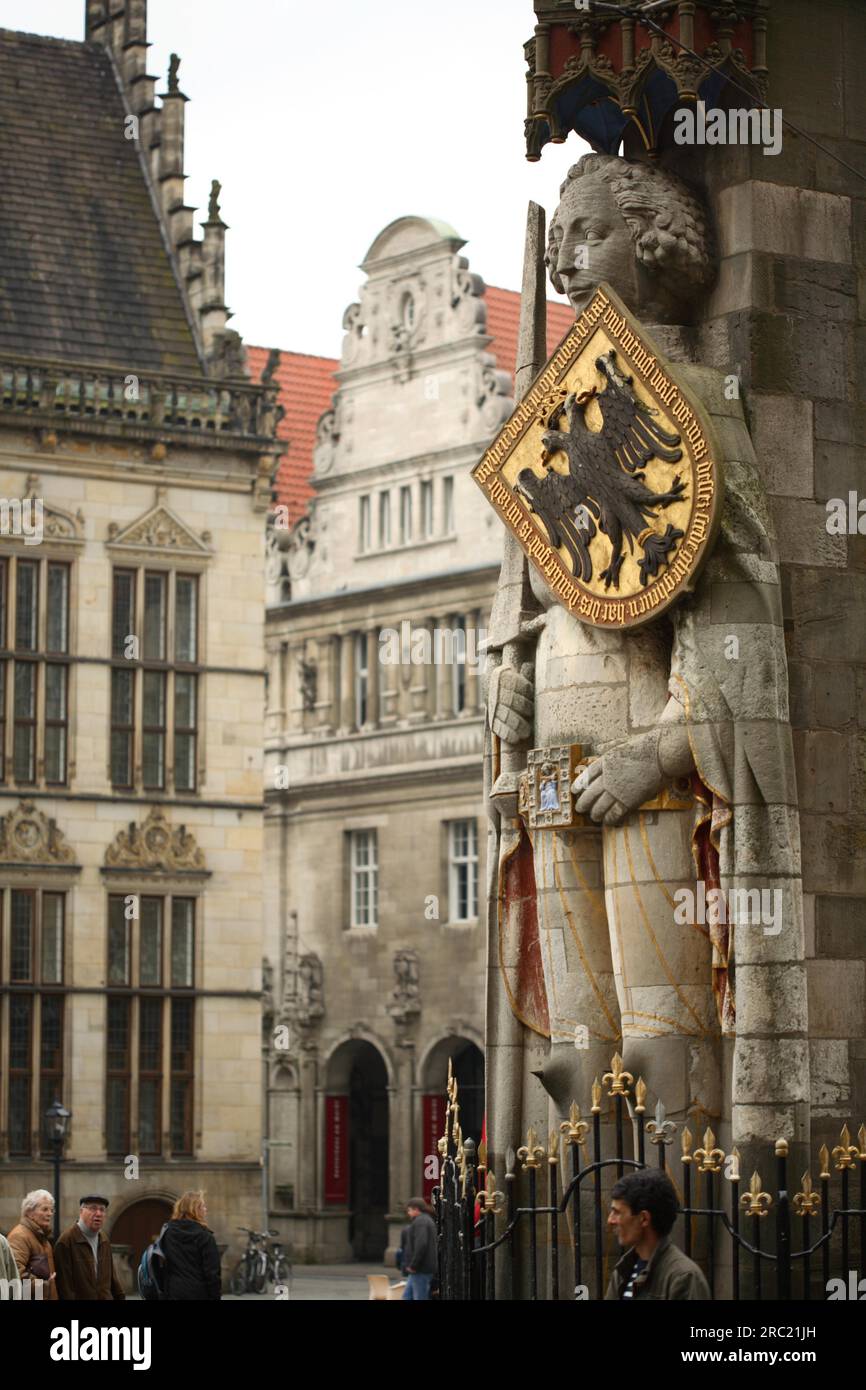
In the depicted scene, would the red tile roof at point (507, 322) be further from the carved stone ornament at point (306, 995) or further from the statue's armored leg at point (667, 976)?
the statue's armored leg at point (667, 976)

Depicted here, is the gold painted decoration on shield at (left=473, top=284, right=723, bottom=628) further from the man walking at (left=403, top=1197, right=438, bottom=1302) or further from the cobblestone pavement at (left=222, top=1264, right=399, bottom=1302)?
the cobblestone pavement at (left=222, top=1264, right=399, bottom=1302)

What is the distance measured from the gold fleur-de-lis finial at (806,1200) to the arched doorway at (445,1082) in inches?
1301

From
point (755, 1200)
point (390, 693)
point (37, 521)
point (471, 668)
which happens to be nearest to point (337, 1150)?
point (390, 693)

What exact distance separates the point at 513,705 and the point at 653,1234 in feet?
12.8

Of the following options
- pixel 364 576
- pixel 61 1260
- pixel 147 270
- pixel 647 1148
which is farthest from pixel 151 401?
pixel 647 1148

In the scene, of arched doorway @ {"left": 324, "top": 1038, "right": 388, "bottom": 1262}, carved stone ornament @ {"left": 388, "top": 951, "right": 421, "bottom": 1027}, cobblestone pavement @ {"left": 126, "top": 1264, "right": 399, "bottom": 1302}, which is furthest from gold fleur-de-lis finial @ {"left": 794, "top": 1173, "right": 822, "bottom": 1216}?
arched doorway @ {"left": 324, "top": 1038, "right": 388, "bottom": 1262}

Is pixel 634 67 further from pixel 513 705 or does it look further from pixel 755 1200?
pixel 755 1200

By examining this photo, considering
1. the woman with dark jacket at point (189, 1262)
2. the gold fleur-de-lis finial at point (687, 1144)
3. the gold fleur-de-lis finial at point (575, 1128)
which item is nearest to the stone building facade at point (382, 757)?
the woman with dark jacket at point (189, 1262)


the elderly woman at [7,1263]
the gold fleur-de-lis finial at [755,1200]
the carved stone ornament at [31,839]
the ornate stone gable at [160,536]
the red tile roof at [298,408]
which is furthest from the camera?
the red tile roof at [298,408]

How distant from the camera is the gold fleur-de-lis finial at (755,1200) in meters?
10.6

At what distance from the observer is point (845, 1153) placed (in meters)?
10.9

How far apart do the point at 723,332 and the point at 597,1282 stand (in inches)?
150

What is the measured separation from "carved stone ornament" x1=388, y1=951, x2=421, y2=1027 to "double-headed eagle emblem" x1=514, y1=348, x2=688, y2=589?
111ft

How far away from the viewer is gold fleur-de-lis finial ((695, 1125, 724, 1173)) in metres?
10.6
